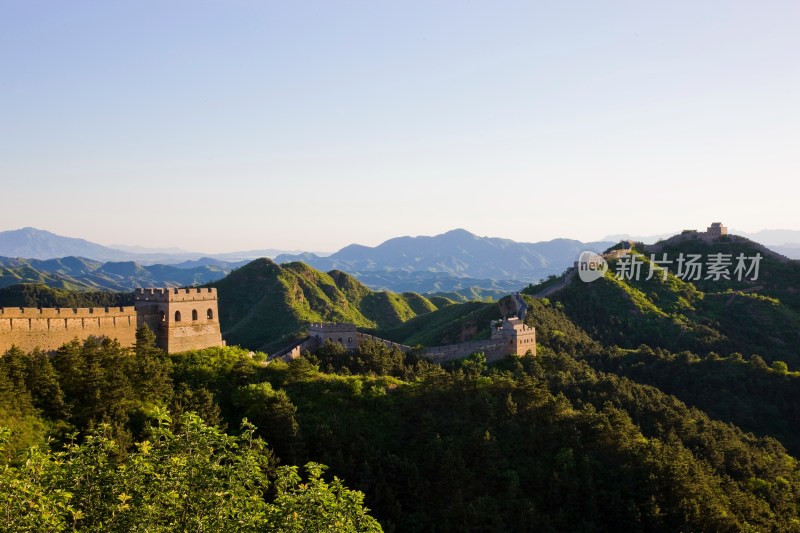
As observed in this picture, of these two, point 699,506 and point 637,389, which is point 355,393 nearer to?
point 699,506

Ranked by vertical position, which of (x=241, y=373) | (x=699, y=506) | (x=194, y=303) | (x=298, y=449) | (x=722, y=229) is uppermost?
(x=722, y=229)

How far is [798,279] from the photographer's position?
112m

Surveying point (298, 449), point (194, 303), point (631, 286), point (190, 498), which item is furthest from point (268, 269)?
point (190, 498)

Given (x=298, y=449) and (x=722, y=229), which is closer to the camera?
(x=298, y=449)

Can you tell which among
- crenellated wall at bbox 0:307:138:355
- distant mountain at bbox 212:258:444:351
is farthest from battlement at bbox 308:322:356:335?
→ distant mountain at bbox 212:258:444:351

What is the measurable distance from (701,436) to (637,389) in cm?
790

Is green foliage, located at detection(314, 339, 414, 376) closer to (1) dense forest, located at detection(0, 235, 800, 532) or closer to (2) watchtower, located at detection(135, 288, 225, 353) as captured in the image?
(1) dense forest, located at detection(0, 235, 800, 532)

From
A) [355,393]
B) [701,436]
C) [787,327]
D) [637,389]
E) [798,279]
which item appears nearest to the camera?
[355,393]

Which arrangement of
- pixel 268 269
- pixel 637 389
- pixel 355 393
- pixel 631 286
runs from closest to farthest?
1. pixel 355 393
2. pixel 637 389
3. pixel 631 286
4. pixel 268 269

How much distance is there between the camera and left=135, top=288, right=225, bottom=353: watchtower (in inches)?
1801

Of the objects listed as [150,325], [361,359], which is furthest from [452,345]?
[150,325]

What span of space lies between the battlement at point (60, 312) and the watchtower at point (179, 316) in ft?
5.59

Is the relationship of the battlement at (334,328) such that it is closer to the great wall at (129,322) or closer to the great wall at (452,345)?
the great wall at (452,345)

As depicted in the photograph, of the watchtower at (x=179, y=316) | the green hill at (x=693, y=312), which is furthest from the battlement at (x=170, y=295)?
the green hill at (x=693, y=312)
